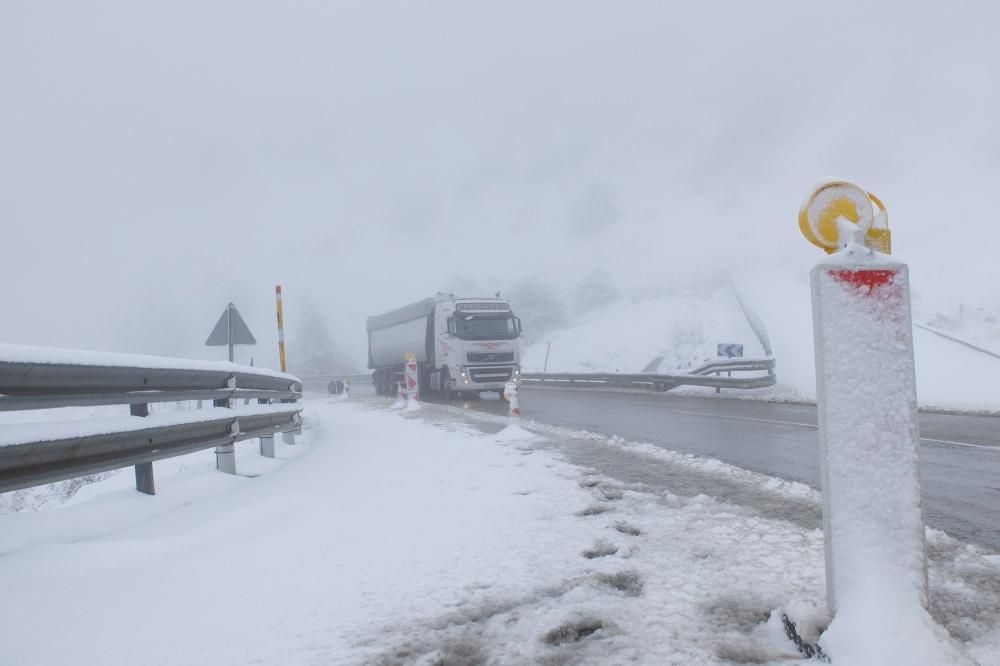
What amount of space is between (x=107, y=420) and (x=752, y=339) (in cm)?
3317

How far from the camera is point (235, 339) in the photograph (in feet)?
37.6

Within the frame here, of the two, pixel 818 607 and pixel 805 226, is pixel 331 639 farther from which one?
pixel 805 226

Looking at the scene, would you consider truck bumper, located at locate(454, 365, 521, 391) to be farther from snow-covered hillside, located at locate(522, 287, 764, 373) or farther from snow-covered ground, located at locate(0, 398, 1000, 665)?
snow-covered ground, located at locate(0, 398, 1000, 665)

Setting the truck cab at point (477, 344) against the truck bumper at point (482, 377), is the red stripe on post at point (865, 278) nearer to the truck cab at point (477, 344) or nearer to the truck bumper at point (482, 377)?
the truck bumper at point (482, 377)

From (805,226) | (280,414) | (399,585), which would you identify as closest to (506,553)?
(399,585)

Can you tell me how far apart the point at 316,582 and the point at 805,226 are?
8.75 feet

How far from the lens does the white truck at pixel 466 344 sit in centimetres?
2206

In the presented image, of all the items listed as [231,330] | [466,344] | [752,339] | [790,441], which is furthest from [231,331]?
[752,339]

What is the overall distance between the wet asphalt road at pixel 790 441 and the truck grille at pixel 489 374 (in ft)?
16.8

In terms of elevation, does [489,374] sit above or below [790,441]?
above

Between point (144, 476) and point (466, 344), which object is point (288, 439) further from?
point (466, 344)

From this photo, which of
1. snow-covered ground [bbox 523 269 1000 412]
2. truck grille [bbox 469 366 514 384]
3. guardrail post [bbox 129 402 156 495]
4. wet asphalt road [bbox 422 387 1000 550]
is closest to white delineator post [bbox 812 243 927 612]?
wet asphalt road [bbox 422 387 1000 550]

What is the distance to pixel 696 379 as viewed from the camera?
21484 mm

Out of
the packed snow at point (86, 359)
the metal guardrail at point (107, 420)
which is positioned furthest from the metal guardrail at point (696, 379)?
the packed snow at point (86, 359)
